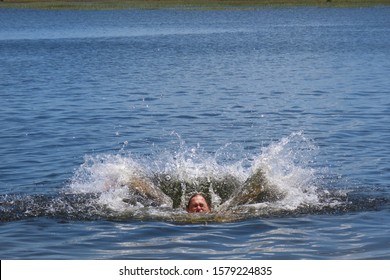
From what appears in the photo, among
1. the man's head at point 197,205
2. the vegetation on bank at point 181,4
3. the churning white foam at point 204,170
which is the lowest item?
the man's head at point 197,205

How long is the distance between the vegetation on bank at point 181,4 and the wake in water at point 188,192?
107m

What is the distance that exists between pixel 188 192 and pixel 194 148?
4838 mm

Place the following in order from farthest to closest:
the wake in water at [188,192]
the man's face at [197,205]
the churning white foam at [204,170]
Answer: the churning white foam at [204,170] < the wake in water at [188,192] < the man's face at [197,205]

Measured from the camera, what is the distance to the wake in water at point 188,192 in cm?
1666

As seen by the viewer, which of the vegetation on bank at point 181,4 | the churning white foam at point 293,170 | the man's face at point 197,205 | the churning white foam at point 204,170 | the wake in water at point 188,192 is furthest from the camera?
the vegetation on bank at point 181,4

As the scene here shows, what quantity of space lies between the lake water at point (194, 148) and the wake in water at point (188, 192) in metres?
0.06

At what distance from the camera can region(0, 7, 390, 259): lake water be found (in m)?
14.9

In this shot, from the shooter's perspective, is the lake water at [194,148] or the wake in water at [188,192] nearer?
the lake water at [194,148]

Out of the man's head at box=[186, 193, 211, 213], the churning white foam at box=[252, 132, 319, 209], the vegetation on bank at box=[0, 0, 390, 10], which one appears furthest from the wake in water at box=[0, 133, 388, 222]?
the vegetation on bank at box=[0, 0, 390, 10]

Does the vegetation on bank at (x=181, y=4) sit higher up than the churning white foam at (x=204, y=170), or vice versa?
the vegetation on bank at (x=181, y=4)

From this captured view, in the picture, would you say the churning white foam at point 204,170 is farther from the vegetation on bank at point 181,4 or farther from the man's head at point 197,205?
the vegetation on bank at point 181,4

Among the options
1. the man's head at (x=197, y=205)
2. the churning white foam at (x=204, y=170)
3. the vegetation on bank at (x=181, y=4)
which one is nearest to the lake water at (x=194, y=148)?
the churning white foam at (x=204, y=170)

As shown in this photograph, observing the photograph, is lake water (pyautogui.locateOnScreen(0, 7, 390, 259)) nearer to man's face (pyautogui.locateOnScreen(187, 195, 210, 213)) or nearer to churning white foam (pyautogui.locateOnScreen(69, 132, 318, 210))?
churning white foam (pyautogui.locateOnScreen(69, 132, 318, 210))

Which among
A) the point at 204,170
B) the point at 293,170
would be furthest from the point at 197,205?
the point at 293,170
